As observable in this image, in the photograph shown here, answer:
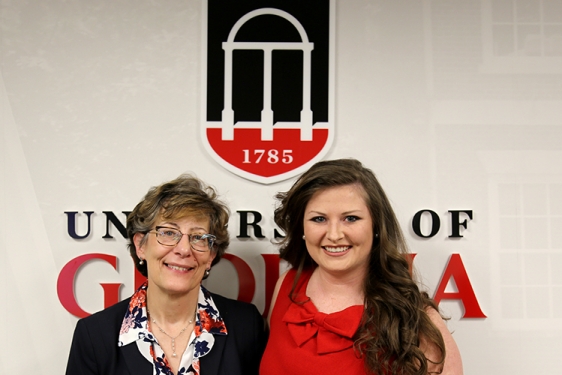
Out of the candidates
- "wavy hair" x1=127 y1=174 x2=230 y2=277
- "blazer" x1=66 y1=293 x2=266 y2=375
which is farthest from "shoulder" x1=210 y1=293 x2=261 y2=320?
"wavy hair" x1=127 y1=174 x2=230 y2=277

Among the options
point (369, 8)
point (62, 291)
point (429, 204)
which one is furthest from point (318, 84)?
point (62, 291)

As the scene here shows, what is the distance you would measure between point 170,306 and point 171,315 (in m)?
0.04

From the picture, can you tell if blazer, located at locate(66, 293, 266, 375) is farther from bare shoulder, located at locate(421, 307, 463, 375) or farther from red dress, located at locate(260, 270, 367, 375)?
bare shoulder, located at locate(421, 307, 463, 375)

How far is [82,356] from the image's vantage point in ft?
6.17

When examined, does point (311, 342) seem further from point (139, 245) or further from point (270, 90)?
point (270, 90)

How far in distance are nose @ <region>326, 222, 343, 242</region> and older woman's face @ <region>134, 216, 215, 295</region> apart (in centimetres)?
50

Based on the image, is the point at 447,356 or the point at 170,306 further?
the point at 170,306

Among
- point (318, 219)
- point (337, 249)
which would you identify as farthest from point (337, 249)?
point (318, 219)

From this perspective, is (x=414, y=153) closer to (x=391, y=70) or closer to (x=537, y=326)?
(x=391, y=70)

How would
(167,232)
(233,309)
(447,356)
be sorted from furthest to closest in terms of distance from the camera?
1. (233,309)
2. (167,232)
3. (447,356)

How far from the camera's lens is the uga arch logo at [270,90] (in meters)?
2.29

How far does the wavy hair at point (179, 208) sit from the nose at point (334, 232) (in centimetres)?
47

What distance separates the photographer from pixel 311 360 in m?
1.74

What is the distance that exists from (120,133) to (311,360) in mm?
1378
